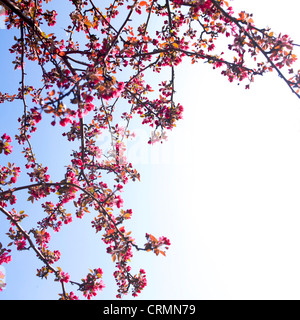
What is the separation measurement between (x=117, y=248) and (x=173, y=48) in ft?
10.8

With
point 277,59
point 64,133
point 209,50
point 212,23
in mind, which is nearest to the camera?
point 277,59

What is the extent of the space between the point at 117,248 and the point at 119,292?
1.36 meters

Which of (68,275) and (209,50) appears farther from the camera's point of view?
(209,50)

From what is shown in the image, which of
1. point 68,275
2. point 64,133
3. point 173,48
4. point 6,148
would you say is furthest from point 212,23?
point 68,275

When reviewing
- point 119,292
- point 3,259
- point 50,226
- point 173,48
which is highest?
point 173,48

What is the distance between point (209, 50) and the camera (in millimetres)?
4445
